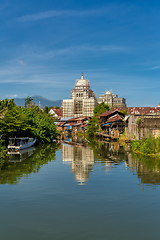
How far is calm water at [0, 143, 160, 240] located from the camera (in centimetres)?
1272

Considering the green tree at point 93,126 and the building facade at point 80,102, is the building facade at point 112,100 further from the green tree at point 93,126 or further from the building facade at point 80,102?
the green tree at point 93,126

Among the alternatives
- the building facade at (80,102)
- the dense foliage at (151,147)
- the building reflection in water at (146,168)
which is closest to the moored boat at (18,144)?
the building reflection in water at (146,168)

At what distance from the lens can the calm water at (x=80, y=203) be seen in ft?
41.7

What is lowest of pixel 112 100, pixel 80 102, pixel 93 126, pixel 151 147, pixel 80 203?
pixel 80 203

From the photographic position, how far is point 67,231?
41.8 feet

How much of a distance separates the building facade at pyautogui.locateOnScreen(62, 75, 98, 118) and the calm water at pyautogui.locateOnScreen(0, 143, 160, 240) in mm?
116910

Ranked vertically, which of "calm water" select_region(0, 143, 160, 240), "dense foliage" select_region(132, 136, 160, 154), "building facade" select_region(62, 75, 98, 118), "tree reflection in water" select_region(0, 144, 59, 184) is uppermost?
"building facade" select_region(62, 75, 98, 118)

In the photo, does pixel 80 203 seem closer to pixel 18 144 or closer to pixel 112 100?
pixel 18 144

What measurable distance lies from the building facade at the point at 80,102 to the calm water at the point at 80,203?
116910 millimetres

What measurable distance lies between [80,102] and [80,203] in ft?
440

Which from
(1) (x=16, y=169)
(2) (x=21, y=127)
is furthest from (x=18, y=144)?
(1) (x=16, y=169)

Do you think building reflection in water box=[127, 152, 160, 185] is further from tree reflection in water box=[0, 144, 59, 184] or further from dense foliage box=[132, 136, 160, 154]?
tree reflection in water box=[0, 144, 59, 184]

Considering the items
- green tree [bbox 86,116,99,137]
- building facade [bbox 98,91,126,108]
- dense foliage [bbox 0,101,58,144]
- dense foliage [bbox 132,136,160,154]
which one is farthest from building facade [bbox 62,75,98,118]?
dense foliage [bbox 132,136,160,154]

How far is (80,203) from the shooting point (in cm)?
1656
